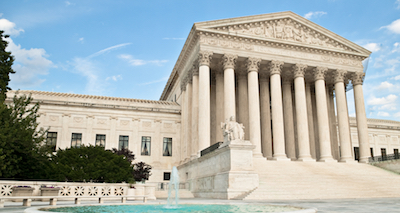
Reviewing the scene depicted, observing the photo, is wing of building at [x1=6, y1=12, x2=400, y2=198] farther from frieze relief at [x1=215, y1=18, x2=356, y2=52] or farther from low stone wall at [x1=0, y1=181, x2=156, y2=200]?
low stone wall at [x1=0, y1=181, x2=156, y2=200]

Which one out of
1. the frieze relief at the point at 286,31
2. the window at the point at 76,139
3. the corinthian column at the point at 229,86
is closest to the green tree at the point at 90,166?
the corinthian column at the point at 229,86

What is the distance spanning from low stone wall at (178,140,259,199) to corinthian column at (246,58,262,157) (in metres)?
6.62

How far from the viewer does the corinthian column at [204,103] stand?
105ft

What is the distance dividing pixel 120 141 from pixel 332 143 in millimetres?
27703

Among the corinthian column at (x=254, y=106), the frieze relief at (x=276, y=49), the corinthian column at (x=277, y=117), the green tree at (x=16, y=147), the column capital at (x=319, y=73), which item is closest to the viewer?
the green tree at (x=16, y=147)

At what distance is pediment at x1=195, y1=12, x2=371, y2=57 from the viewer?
1366 inches

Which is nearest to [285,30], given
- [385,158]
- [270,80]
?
[270,80]

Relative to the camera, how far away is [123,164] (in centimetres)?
2769

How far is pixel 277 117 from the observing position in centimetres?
3450

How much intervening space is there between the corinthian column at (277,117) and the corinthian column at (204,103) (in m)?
7.42

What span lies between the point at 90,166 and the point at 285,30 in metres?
26.3

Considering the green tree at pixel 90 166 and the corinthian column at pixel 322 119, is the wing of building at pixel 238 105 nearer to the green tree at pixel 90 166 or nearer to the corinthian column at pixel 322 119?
the corinthian column at pixel 322 119

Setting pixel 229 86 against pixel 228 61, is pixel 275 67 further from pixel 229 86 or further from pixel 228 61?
pixel 229 86

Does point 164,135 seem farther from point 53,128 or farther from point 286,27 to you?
point 286,27
